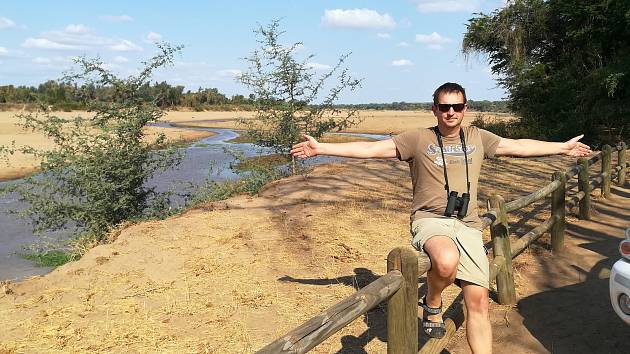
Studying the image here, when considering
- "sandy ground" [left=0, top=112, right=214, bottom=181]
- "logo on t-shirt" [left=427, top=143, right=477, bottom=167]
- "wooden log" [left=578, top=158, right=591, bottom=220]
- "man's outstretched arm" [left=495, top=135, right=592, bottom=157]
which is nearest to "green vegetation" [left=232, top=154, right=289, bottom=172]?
"sandy ground" [left=0, top=112, right=214, bottom=181]

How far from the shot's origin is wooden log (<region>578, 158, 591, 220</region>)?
7.35m

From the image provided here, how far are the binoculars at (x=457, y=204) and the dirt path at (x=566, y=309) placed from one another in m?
1.50

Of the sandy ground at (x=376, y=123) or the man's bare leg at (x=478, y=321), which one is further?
the sandy ground at (x=376, y=123)

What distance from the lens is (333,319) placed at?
226 centimetres

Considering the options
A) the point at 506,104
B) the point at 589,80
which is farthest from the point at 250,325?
Answer: the point at 506,104

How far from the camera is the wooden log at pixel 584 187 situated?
7.35 m

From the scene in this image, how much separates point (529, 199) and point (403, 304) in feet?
9.79

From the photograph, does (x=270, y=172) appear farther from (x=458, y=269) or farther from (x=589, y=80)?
(x=589, y=80)

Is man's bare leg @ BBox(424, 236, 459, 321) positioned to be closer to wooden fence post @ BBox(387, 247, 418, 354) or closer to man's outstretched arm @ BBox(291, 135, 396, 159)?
wooden fence post @ BBox(387, 247, 418, 354)

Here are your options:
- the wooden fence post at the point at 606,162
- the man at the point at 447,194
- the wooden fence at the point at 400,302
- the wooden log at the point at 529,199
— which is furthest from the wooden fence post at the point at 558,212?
the wooden fence post at the point at 606,162

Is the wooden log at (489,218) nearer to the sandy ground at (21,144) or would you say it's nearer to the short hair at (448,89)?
the short hair at (448,89)

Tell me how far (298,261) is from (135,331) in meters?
2.26

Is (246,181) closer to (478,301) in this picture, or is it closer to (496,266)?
(496,266)

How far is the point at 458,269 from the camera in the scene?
10.2ft
